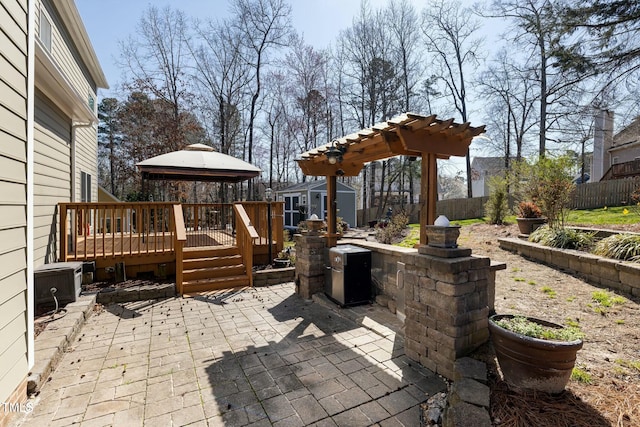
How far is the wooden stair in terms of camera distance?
18.6 feet

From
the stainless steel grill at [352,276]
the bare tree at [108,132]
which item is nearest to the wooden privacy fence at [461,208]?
the stainless steel grill at [352,276]

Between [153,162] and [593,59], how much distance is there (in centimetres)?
1074

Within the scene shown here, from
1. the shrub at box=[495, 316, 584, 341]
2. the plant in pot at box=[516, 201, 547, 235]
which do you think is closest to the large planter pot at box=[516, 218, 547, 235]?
the plant in pot at box=[516, 201, 547, 235]

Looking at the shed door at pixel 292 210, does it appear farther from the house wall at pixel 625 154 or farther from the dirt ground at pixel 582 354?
the house wall at pixel 625 154

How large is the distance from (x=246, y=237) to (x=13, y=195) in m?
3.94

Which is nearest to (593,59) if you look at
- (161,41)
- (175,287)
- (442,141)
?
(442,141)

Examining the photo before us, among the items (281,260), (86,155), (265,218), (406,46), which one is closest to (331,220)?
(281,260)

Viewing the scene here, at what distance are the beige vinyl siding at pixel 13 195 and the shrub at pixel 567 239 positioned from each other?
323 inches

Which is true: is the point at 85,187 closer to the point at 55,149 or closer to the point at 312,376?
the point at 55,149

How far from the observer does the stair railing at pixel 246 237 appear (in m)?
5.98

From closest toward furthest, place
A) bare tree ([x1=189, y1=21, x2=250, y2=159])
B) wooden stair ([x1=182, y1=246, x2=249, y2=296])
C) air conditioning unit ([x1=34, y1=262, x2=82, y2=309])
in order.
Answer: air conditioning unit ([x1=34, y1=262, x2=82, y2=309])
wooden stair ([x1=182, y1=246, x2=249, y2=296])
bare tree ([x1=189, y1=21, x2=250, y2=159])

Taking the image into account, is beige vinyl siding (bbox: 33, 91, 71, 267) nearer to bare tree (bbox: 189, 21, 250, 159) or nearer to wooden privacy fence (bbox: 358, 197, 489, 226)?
bare tree (bbox: 189, 21, 250, 159)

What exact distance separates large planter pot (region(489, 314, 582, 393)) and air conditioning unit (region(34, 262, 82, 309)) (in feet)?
17.5

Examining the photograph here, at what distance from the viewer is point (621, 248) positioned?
4852 millimetres
